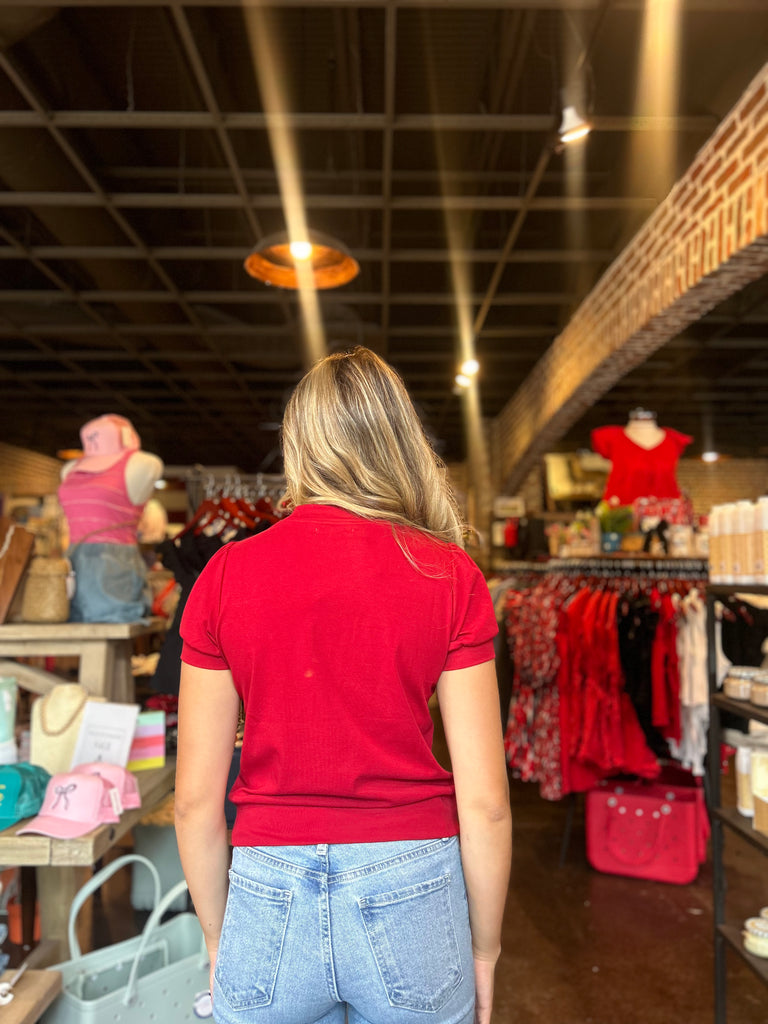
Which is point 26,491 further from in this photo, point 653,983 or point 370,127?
point 653,983

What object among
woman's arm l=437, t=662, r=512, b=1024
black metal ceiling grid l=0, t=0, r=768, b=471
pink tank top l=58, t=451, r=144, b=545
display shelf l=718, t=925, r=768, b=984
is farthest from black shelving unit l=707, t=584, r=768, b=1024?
black metal ceiling grid l=0, t=0, r=768, b=471

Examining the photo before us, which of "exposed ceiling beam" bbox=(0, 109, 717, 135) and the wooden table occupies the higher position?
"exposed ceiling beam" bbox=(0, 109, 717, 135)

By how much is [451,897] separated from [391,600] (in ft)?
1.57

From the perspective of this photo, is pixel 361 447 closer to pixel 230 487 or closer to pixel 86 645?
pixel 86 645

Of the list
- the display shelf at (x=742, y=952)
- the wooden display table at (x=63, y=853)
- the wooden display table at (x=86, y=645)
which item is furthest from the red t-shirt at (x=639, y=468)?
the wooden display table at (x=63, y=853)

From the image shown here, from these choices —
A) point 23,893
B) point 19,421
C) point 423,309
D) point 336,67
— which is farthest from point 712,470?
point 23,893

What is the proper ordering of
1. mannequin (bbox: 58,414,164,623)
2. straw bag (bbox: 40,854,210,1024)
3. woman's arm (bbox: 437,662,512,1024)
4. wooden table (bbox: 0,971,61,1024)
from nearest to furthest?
woman's arm (bbox: 437,662,512,1024) → wooden table (bbox: 0,971,61,1024) → straw bag (bbox: 40,854,210,1024) → mannequin (bbox: 58,414,164,623)

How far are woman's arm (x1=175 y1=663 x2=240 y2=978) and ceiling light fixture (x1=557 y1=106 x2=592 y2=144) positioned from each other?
366 centimetres

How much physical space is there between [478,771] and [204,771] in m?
0.44

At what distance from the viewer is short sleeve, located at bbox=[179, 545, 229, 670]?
1.29 m

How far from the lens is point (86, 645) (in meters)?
2.96

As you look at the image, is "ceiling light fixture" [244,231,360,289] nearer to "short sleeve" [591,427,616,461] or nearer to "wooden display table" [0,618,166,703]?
"short sleeve" [591,427,616,461]

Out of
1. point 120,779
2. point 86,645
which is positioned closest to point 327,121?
point 86,645

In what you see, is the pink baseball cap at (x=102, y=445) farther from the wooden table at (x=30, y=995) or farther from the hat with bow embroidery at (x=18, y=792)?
the wooden table at (x=30, y=995)
